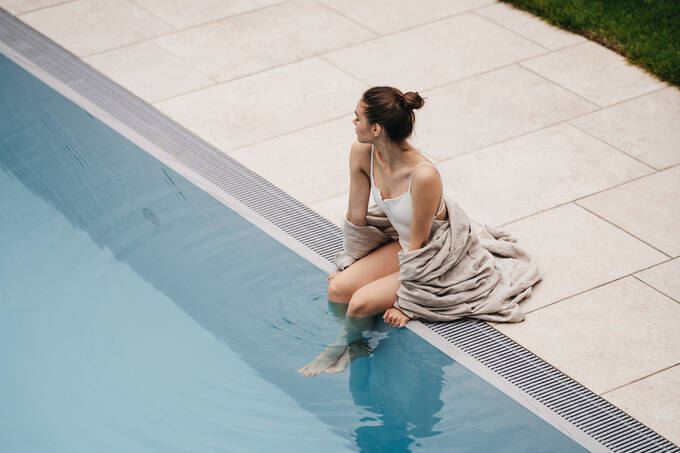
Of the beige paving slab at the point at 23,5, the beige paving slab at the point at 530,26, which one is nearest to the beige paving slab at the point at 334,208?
the beige paving slab at the point at 530,26

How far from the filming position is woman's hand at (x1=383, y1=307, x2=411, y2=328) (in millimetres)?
4270

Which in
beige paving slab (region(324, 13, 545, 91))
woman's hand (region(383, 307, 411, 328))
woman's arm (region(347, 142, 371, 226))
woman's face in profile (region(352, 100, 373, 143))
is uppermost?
woman's face in profile (region(352, 100, 373, 143))

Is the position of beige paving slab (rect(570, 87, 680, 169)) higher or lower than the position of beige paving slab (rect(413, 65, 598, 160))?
higher

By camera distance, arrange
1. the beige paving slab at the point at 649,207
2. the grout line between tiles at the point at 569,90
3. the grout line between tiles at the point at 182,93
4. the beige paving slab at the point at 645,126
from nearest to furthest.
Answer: the beige paving slab at the point at 649,207
the beige paving slab at the point at 645,126
the grout line between tiles at the point at 569,90
the grout line between tiles at the point at 182,93

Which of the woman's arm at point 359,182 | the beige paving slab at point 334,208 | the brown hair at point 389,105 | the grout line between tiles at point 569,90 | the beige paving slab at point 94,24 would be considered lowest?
the beige paving slab at point 94,24

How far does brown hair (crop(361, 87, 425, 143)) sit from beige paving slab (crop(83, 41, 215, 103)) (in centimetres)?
282

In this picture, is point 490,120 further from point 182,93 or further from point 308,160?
point 182,93

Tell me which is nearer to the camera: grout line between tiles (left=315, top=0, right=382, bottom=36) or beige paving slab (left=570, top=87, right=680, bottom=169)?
beige paving slab (left=570, top=87, right=680, bottom=169)

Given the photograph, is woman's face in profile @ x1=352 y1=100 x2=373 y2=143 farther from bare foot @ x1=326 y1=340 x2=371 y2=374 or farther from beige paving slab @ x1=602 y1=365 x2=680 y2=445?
beige paving slab @ x1=602 y1=365 x2=680 y2=445

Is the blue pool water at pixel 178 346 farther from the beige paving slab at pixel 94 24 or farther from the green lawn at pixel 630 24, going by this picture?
the green lawn at pixel 630 24

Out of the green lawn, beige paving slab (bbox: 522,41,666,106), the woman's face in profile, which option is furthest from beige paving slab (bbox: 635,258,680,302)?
the green lawn

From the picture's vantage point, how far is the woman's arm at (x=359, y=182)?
429 centimetres

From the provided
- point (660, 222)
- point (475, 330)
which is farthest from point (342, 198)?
point (660, 222)

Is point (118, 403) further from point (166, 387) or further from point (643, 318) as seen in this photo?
point (643, 318)
